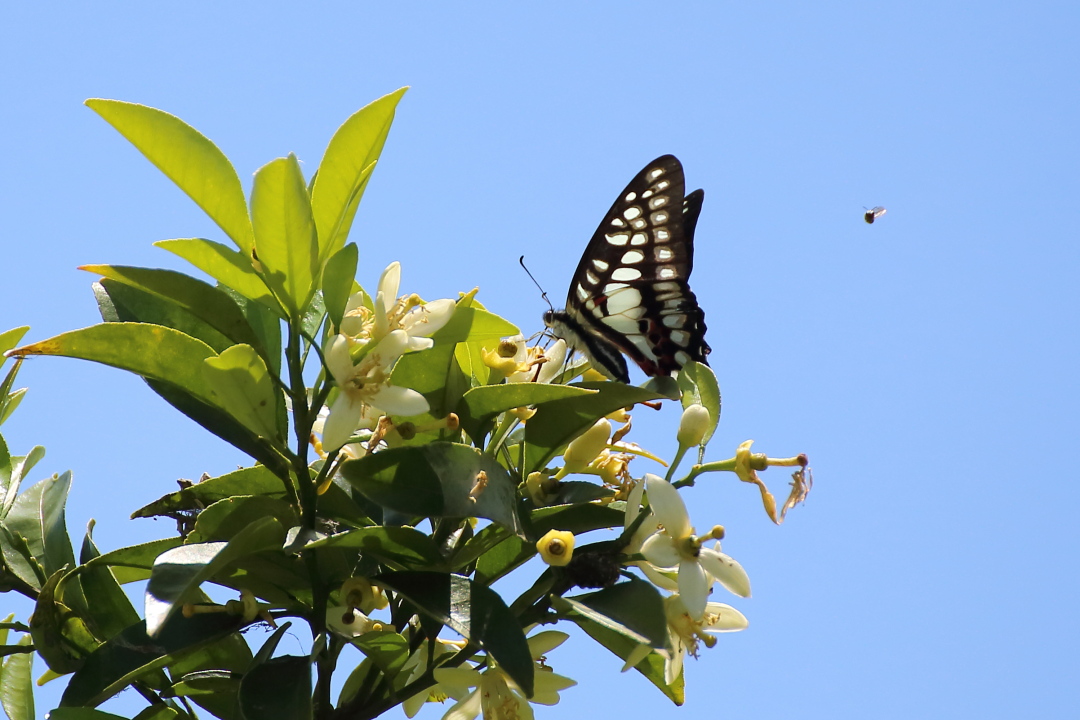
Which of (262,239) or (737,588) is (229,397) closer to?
(262,239)

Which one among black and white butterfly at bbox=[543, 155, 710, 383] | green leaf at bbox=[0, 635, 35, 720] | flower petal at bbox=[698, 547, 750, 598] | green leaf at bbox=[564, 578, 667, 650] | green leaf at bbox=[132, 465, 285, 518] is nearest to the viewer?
green leaf at bbox=[564, 578, 667, 650]

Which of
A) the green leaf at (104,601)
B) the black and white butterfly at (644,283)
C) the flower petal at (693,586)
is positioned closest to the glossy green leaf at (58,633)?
the green leaf at (104,601)

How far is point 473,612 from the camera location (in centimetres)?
116

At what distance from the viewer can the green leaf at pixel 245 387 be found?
3.64 ft

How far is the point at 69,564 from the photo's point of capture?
4.71 feet

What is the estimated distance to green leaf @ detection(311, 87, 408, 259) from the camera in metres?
1.23

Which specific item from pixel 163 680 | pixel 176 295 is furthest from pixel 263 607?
pixel 176 295

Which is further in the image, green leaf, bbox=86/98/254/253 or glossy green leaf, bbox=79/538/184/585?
glossy green leaf, bbox=79/538/184/585

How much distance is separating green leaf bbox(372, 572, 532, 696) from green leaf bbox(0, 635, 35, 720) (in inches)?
31.6

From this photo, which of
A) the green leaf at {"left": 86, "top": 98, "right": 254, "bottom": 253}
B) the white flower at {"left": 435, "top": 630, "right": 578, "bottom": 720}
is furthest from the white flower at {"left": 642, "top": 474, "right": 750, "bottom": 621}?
the green leaf at {"left": 86, "top": 98, "right": 254, "bottom": 253}

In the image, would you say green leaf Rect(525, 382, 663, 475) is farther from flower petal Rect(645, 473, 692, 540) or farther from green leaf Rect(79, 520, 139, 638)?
green leaf Rect(79, 520, 139, 638)

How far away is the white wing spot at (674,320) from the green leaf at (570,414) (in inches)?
24.9

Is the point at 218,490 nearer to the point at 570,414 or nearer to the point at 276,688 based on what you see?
the point at 276,688

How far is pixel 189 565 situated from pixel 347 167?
1.66ft
